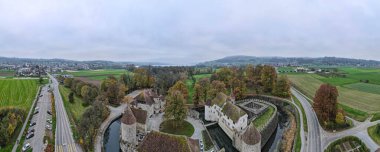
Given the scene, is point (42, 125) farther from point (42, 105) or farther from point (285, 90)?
point (285, 90)

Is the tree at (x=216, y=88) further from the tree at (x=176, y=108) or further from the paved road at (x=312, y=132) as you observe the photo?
the paved road at (x=312, y=132)

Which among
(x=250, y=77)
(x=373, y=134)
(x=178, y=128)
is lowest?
(x=178, y=128)

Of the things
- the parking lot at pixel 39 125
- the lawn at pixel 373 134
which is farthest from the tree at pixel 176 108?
the lawn at pixel 373 134

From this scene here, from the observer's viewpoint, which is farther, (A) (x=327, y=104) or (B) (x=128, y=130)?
(A) (x=327, y=104)

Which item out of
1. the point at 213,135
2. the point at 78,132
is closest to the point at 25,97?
the point at 78,132

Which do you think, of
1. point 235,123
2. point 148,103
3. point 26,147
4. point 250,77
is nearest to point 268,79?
point 250,77

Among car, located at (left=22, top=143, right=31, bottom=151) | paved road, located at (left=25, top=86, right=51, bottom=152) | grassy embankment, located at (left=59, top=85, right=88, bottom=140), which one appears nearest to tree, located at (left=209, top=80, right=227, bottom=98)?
grassy embankment, located at (left=59, top=85, right=88, bottom=140)

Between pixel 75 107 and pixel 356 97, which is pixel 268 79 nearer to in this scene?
pixel 356 97
